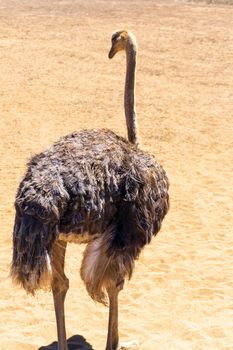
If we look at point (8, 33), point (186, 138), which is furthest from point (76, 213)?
point (8, 33)

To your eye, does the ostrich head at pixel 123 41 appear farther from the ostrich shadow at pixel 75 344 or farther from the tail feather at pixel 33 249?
the ostrich shadow at pixel 75 344

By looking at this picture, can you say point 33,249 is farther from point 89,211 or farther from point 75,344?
point 75,344

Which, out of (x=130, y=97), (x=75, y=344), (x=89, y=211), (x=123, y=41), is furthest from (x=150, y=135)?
(x=89, y=211)

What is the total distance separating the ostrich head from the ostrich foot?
227 cm

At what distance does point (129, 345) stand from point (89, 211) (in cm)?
137

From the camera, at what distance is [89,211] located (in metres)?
3.77

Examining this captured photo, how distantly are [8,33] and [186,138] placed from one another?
10.7 m

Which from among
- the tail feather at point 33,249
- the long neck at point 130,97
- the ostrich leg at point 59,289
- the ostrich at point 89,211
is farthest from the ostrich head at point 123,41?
the tail feather at point 33,249

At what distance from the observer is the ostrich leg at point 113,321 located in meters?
4.47

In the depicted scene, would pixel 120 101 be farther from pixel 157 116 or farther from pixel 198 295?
pixel 198 295

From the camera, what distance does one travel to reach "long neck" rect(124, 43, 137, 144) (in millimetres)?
4980

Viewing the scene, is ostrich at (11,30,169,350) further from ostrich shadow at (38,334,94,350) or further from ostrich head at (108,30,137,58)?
ostrich head at (108,30,137,58)

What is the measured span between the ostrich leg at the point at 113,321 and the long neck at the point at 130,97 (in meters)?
1.14

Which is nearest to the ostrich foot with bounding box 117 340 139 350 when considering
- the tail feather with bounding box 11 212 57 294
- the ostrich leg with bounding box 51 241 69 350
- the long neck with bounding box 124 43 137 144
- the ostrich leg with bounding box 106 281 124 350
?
the ostrich leg with bounding box 106 281 124 350
